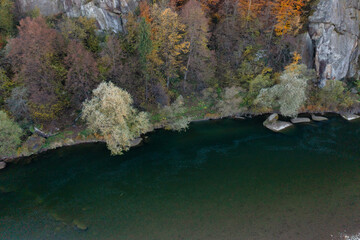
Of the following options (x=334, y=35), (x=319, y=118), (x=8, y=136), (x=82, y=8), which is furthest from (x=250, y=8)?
(x=8, y=136)

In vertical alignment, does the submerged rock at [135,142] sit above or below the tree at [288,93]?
below

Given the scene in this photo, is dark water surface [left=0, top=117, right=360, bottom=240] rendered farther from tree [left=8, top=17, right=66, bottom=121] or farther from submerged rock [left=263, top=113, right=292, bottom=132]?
tree [left=8, top=17, right=66, bottom=121]

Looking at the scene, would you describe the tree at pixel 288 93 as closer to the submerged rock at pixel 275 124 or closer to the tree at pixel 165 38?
the submerged rock at pixel 275 124

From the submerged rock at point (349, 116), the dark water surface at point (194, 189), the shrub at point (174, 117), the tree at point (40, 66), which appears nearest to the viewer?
the dark water surface at point (194, 189)

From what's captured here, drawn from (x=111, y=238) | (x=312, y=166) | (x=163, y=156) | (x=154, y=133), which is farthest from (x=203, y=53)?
(x=111, y=238)

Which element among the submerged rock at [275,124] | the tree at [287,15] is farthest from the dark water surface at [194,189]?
the tree at [287,15]

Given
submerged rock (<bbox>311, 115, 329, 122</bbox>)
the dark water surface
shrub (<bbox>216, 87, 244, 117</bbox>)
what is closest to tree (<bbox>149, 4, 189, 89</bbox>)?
shrub (<bbox>216, 87, 244, 117</bbox>)

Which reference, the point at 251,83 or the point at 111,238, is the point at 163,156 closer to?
the point at 111,238

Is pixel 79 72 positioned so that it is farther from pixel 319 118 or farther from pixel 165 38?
pixel 319 118
